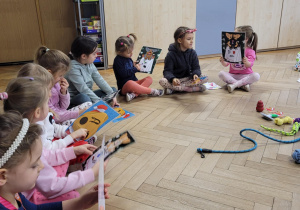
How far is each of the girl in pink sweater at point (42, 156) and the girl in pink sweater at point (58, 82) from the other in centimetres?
42

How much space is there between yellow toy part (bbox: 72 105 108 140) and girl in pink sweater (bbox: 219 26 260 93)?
5.14ft

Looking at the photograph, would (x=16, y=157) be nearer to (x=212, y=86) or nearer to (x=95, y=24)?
(x=212, y=86)

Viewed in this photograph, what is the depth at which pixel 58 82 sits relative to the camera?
199cm

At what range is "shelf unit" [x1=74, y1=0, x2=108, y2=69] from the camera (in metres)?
3.64

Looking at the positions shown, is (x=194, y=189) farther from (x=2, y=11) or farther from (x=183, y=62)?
(x=2, y=11)

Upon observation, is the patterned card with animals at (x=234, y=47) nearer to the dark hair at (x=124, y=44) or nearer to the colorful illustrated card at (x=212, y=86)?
the colorful illustrated card at (x=212, y=86)

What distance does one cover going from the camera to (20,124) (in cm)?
82

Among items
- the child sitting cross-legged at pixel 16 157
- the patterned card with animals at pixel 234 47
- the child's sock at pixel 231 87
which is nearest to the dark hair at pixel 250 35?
the patterned card with animals at pixel 234 47

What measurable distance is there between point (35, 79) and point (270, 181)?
1.23 m

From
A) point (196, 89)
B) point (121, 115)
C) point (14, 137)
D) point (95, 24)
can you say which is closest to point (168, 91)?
point (196, 89)

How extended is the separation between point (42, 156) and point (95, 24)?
272 centimetres

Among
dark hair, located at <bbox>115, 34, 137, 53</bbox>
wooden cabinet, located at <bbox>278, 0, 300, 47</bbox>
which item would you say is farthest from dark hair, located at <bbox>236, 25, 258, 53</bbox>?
wooden cabinet, located at <bbox>278, 0, 300, 47</bbox>

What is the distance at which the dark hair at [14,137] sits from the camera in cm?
77

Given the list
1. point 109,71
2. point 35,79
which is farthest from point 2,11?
point 35,79
